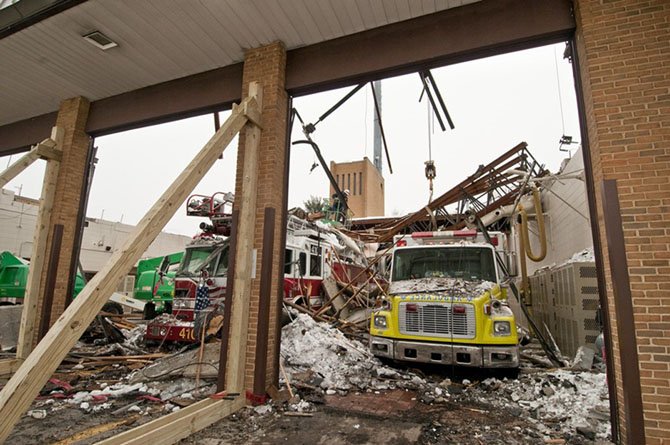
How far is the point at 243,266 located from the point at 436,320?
11.2 ft

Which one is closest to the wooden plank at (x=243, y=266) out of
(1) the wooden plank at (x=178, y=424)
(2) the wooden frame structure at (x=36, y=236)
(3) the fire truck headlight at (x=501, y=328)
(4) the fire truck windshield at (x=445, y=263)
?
(1) the wooden plank at (x=178, y=424)

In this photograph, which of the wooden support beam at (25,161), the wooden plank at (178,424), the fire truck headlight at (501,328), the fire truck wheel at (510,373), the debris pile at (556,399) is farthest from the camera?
the fire truck wheel at (510,373)

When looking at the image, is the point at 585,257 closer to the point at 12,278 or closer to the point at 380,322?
the point at 380,322

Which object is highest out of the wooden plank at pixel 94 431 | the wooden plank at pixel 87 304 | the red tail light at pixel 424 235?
the red tail light at pixel 424 235

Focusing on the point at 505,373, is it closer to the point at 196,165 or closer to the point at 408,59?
the point at 408,59

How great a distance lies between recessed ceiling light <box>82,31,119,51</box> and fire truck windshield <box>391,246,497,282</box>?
6.43 metres

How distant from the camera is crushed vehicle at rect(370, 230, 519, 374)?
584 cm

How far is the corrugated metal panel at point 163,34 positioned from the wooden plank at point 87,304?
2.12 metres

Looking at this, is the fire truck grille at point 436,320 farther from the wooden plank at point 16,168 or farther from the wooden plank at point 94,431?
the wooden plank at point 16,168

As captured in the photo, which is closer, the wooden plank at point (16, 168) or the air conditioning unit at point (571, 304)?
the wooden plank at point (16, 168)

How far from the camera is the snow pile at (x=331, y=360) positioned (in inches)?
236

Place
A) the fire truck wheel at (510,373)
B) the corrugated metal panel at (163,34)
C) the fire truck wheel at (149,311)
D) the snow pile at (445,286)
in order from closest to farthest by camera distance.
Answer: the corrugated metal panel at (163,34) → the fire truck wheel at (510,373) → the snow pile at (445,286) → the fire truck wheel at (149,311)

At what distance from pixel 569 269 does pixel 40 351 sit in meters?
8.20

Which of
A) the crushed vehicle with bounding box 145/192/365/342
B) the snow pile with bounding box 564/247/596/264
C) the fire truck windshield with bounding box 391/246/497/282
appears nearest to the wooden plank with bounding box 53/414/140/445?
the crushed vehicle with bounding box 145/192/365/342
